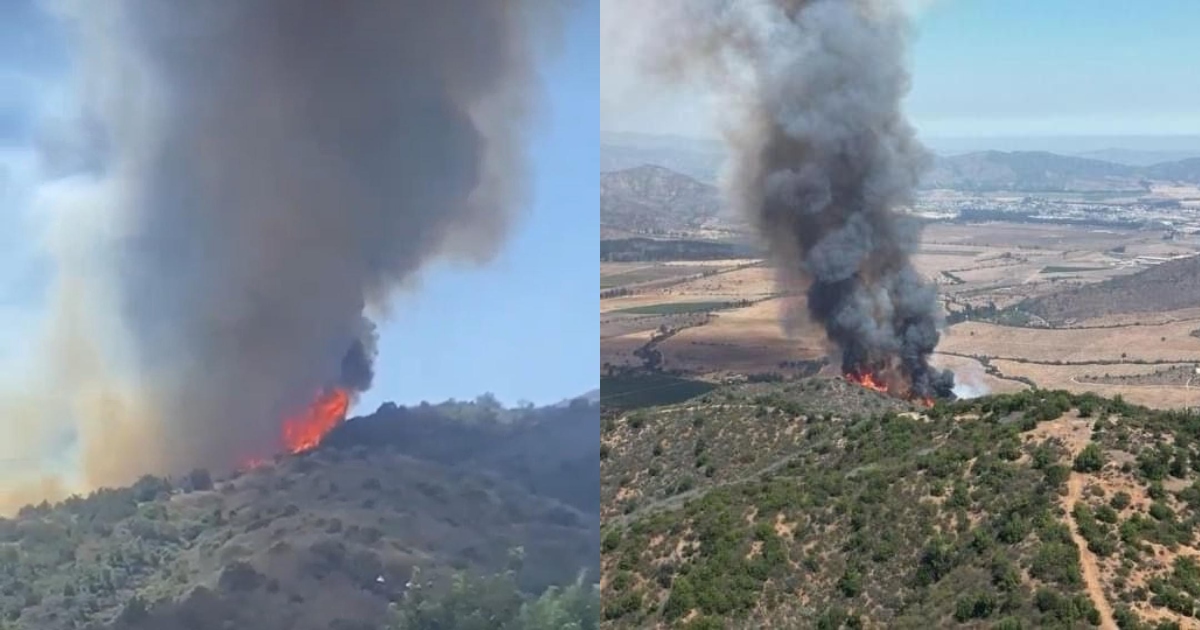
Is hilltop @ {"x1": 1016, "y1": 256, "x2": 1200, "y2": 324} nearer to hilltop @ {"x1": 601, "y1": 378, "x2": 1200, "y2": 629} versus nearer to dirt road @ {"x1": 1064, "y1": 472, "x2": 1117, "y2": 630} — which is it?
hilltop @ {"x1": 601, "y1": 378, "x2": 1200, "y2": 629}

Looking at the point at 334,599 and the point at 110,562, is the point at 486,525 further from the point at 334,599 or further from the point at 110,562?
the point at 110,562

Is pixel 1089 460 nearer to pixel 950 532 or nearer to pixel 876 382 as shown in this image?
pixel 950 532

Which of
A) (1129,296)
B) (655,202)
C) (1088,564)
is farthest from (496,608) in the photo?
(655,202)

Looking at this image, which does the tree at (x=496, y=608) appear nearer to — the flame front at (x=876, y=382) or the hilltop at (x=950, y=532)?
the hilltop at (x=950, y=532)

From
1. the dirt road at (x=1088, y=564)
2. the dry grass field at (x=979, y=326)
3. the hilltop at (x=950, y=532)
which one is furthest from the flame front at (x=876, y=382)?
the dirt road at (x=1088, y=564)

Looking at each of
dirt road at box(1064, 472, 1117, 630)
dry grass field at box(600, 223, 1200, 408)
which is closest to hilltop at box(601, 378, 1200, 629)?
dirt road at box(1064, 472, 1117, 630)

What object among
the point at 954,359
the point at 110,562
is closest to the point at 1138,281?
the point at 954,359

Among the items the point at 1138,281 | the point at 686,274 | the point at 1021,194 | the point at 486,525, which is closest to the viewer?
the point at 486,525
